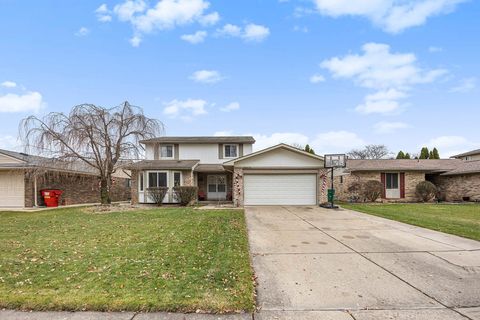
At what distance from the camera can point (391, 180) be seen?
23.2 meters

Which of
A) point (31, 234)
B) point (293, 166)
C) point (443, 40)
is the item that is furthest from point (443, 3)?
point (31, 234)

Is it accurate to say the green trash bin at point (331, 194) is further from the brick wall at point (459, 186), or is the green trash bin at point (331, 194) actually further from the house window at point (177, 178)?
the brick wall at point (459, 186)

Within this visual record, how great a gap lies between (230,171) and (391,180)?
Answer: 508 inches

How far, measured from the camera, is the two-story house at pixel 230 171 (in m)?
18.0

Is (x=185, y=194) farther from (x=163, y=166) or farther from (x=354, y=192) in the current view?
(x=354, y=192)

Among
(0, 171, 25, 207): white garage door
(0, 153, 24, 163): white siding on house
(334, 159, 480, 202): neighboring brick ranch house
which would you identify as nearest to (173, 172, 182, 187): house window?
(0, 171, 25, 207): white garage door

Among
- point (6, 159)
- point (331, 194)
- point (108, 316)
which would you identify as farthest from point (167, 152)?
point (108, 316)

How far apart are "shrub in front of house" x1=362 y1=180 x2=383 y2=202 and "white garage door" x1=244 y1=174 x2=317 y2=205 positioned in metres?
5.96

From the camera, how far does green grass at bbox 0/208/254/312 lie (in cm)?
381

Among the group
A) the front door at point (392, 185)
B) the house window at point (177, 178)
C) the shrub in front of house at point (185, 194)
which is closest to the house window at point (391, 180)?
the front door at point (392, 185)

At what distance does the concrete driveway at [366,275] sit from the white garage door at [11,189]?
17562 millimetres

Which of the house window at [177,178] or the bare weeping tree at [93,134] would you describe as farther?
the house window at [177,178]

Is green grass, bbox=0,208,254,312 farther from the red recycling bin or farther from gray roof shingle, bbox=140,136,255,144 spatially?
gray roof shingle, bbox=140,136,255,144

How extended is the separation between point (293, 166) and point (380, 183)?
8.23m
